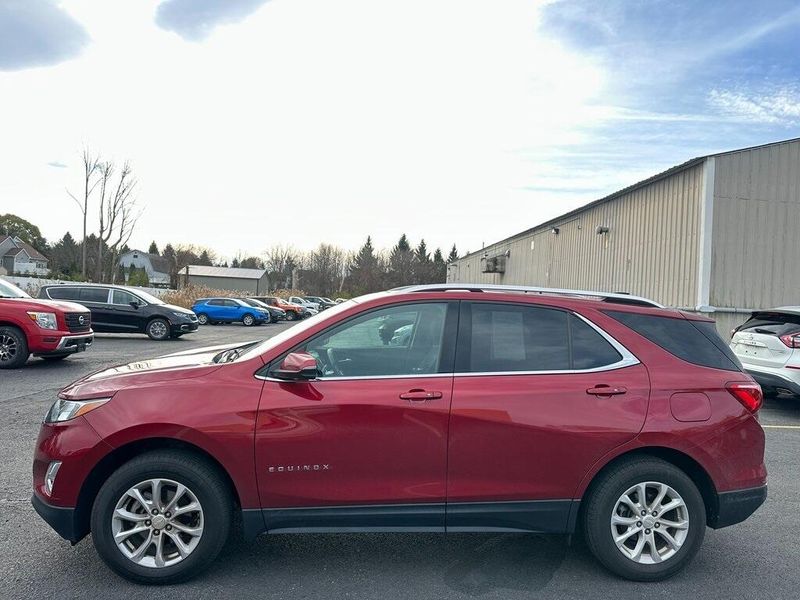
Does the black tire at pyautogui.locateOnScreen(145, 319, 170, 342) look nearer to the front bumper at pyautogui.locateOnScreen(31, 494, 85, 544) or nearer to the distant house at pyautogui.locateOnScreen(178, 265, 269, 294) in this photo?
the front bumper at pyautogui.locateOnScreen(31, 494, 85, 544)

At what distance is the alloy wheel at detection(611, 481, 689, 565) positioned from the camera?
339cm

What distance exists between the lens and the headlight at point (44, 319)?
1039 cm

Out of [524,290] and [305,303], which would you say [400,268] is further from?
[524,290]

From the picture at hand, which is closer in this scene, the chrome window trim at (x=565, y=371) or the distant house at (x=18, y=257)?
the chrome window trim at (x=565, y=371)

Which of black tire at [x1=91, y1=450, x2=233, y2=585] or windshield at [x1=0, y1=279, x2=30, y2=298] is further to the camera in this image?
windshield at [x1=0, y1=279, x2=30, y2=298]

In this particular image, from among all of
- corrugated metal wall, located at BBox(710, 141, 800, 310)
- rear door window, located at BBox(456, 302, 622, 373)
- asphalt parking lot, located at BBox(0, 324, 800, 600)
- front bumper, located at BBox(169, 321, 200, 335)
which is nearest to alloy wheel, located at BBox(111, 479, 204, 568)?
asphalt parking lot, located at BBox(0, 324, 800, 600)

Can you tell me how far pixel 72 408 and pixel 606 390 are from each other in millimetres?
3069

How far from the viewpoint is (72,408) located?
327cm

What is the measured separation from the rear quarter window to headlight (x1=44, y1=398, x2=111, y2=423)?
3.10m

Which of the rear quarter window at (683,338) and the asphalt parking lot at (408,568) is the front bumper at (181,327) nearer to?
the asphalt parking lot at (408,568)

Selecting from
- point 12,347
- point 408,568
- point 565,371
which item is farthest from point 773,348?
point 12,347

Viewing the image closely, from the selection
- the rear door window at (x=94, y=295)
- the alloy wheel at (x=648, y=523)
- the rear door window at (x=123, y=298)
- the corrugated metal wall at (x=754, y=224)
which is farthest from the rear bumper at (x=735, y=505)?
the rear door window at (x=94, y=295)

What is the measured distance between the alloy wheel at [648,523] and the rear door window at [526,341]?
79cm

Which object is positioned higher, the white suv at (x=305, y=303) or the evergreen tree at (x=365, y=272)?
the evergreen tree at (x=365, y=272)
